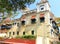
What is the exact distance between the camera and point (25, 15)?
3656 centimetres

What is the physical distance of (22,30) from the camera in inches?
1457

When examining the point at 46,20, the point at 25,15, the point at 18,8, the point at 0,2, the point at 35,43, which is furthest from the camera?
the point at 25,15

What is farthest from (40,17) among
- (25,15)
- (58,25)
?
(58,25)

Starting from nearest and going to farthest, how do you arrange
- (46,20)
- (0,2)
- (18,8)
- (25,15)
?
(0,2)
(18,8)
(46,20)
(25,15)

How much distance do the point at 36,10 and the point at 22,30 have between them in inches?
224

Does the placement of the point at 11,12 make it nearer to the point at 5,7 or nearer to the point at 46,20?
the point at 5,7

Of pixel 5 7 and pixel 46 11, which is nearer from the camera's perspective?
pixel 5 7

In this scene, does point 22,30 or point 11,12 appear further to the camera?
point 22,30

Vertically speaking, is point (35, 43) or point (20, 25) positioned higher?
point (20, 25)

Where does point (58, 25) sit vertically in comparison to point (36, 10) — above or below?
below

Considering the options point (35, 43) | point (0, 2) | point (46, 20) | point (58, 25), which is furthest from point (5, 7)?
point (58, 25)

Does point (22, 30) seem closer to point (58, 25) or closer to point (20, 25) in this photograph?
point (20, 25)

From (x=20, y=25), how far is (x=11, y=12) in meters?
21.1

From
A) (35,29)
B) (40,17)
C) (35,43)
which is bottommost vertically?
(35,43)
